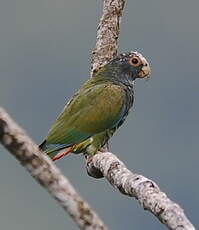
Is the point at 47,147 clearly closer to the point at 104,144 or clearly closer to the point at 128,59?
the point at 104,144

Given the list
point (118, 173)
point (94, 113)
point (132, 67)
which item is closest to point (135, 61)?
point (132, 67)

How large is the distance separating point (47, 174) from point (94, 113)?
5.38 m

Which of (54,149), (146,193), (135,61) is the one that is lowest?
(146,193)

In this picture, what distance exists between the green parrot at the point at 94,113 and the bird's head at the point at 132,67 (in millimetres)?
63

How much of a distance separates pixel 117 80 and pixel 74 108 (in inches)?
35.0

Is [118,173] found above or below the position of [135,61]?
below

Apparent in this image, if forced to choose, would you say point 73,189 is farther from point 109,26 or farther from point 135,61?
point 135,61

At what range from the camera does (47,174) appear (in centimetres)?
219

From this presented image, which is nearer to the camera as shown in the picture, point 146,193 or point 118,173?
point 146,193

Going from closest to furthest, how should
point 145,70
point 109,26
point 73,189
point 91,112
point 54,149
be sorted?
point 73,189
point 109,26
point 54,149
point 91,112
point 145,70

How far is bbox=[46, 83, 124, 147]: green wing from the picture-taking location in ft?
24.5

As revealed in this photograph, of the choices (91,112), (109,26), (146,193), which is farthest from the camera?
(91,112)

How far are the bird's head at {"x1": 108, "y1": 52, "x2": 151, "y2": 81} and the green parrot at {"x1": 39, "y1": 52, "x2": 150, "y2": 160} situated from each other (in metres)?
0.06

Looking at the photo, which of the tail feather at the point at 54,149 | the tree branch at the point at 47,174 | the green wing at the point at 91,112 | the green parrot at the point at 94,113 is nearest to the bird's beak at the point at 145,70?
the green parrot at the point at 94,113
